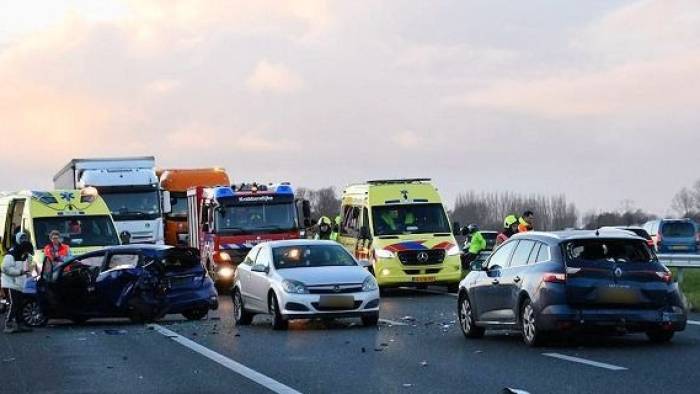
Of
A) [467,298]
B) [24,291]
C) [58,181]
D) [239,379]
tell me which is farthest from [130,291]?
[58,181]

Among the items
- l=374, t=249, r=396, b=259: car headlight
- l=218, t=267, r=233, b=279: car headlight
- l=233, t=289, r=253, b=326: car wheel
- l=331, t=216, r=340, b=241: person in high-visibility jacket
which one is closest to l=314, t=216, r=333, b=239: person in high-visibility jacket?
l=331, t=216, r=340, b=241: person in high-visibility jacket

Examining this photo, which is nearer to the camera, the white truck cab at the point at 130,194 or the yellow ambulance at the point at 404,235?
the yellow ambulance at the point at 404,235

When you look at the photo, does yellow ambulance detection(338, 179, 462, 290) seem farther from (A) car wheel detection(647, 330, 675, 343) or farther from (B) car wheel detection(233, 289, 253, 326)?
(A) car wheel detection(647, 330, 675, 343)

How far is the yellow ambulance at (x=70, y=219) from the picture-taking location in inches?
1300

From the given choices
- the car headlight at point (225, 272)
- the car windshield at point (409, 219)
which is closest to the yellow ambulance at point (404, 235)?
the car windshield at point (409, 219)

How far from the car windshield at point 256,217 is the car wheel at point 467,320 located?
16555 millimetres

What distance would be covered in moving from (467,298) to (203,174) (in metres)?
25.9

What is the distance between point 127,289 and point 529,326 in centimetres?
1016

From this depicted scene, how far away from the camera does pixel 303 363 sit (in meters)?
16.0

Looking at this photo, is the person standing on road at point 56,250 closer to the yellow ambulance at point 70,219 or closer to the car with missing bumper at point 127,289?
the yellow ambulance at point 70,219

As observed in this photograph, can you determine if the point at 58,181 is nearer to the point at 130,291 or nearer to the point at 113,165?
the point at 113,165

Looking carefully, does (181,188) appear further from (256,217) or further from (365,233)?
(365,233)

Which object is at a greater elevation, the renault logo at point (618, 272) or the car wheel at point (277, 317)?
the renault logo at point (618, 272)

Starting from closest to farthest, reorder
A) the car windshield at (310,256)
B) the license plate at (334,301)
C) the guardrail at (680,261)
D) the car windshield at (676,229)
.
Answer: the license plate at (334,301) < the car windshield at (310,256) < the guardrail at (680,261) < the car windshield at (676,229)
